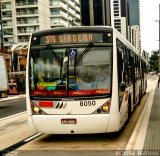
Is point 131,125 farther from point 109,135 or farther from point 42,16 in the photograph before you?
point 42,16

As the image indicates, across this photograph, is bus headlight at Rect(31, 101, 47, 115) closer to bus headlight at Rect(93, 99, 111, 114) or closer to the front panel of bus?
the front panel of bus

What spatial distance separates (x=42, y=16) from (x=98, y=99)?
101m

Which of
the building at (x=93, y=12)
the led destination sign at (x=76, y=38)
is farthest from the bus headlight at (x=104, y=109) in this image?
the building at (x=93, y=12)

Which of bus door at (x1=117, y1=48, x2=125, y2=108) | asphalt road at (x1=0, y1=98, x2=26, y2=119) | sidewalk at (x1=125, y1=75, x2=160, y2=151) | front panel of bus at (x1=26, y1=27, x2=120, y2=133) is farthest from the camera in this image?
asphalt road at (x1=0, y1=98, x2=26, y2=119)

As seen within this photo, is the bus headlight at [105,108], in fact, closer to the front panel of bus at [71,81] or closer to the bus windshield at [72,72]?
the front panel of bus at [71,81]

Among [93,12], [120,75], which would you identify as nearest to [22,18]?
[93,12]

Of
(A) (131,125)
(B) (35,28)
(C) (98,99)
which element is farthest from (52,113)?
(B) (35,28)

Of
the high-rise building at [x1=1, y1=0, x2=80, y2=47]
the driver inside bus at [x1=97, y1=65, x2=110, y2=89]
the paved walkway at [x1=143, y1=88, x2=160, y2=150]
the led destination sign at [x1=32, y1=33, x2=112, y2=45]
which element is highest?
the high-rise building at [x1=1, y1=0, x2=80, y2=47]

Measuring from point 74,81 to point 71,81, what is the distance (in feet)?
0.24

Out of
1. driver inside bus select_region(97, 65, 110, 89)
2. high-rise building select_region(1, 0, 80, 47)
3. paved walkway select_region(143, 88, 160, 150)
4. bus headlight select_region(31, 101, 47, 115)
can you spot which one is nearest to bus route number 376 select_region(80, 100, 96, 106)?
driver inside bus select_region(97, 65, 110, 89)

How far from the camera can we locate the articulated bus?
10148 millimetres

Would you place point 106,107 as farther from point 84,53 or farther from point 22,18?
point 22,18

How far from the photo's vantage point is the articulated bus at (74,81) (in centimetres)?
1015

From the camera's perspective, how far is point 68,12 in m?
123
